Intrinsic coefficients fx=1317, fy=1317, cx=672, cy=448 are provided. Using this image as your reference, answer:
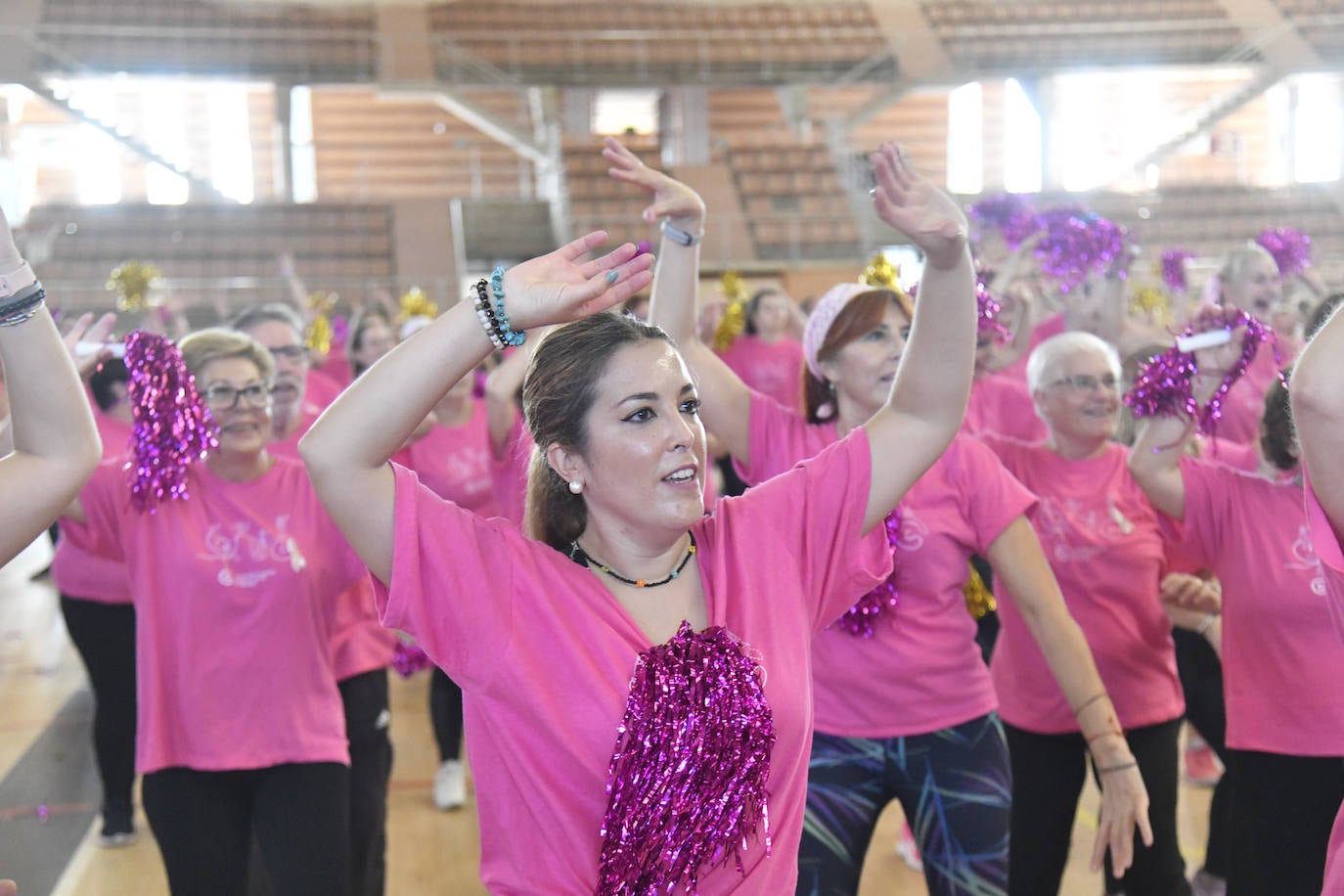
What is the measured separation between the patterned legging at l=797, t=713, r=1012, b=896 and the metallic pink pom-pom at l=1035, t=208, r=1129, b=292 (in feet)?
9.03

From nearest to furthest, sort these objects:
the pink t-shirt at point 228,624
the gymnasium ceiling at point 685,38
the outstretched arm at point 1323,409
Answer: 1. the outstretched arm at point 1323,409
2. the pink t-shirt at point 228,624
3. the gymnasium ceiling at point 685,38

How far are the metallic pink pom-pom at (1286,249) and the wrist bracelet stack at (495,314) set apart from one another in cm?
442

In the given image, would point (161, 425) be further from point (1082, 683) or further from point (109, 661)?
point (1082, 683)

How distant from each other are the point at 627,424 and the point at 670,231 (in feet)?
2.66

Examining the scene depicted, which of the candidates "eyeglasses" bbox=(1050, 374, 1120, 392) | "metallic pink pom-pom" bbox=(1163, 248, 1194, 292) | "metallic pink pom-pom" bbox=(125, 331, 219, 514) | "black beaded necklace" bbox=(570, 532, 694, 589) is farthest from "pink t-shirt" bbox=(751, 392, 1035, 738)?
"metallic pink pom-pom" bbox=(1163, 248, 1194, 292)

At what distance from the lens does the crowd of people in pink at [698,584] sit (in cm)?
158

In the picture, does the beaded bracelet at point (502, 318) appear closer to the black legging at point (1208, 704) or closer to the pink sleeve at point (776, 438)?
the pink sleeve at point (776, 438)

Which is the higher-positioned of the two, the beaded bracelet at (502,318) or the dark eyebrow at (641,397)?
the beaded bracelet at (502,318)

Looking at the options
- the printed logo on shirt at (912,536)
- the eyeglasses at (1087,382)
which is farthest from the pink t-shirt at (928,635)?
the eyeglasses at (1087,382)

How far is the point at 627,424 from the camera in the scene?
172 centimetres

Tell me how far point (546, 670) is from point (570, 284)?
47 centimetres

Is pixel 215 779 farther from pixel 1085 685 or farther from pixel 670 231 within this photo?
pixel 1085 685

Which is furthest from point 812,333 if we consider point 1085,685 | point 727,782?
point 727,782

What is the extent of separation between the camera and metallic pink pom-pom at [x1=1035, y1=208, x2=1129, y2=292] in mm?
4730
